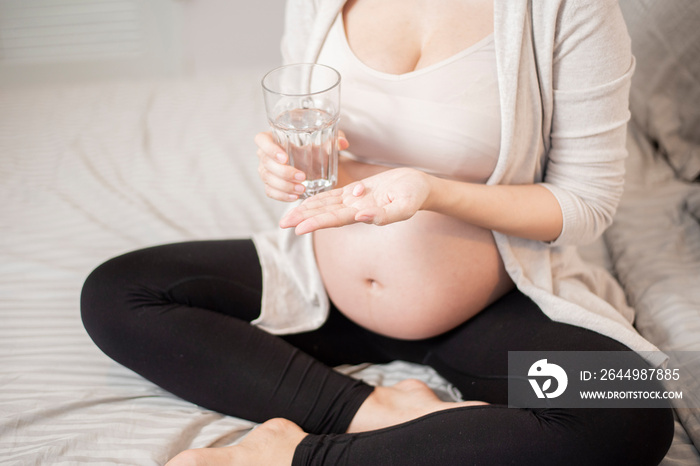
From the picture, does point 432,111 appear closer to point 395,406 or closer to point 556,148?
point 556,148

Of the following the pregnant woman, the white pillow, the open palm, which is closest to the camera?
the open palm

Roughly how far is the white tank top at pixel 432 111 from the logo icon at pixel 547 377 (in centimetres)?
30

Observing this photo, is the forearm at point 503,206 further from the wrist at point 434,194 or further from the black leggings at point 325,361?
the black leggings at point 325,361

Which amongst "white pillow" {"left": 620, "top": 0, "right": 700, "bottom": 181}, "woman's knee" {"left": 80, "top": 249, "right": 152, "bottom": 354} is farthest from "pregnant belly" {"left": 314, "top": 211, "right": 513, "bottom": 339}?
"white pillow" {"left": 620, "top": 0, "right": 700, "bottom": 181}

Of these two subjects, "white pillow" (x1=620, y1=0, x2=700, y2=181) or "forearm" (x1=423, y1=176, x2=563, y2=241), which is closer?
"forearm" (x1=423, y1=176, x2=563, y2=241)

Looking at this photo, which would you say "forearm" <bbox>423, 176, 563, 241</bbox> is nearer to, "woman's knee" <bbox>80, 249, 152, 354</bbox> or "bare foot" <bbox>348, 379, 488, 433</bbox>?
"bare foot" <bbox>348, 379, 488, 433</bbox>

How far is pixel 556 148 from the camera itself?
0.92 metres

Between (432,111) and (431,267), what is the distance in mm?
235

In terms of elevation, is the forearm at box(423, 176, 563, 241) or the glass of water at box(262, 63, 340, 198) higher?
the glass of water at box(262, 63, 340, 198)

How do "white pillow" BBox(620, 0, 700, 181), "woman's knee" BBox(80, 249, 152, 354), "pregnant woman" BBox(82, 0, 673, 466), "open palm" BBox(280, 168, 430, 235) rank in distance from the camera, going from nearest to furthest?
1. "open palm" BBox(280, 168, 430, 235)
2. "pregnant woman" BBox(82, 0, 673, 466)
3. "woman's knee" BBox(80, 249, 152, 354)
4. "white pillow" BBox(620, 0, 700, 181)

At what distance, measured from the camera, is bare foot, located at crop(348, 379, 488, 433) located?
2.77 ft

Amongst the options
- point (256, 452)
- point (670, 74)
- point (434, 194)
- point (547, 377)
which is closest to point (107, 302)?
point (256, 452)

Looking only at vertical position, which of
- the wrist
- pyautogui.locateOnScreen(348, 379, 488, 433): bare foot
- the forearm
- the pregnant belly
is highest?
the wrist

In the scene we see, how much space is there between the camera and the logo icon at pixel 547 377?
800 millimetres
